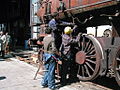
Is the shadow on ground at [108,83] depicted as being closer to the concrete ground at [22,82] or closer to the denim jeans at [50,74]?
the concrete ground at [22,82]

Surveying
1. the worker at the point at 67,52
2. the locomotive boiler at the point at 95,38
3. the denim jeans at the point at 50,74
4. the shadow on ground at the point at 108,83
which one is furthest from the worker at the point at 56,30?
the shadow on ground at the point at 108,83

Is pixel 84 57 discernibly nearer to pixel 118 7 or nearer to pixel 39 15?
pixel 118 7

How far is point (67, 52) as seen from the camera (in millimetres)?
7617

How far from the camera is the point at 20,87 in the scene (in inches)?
287

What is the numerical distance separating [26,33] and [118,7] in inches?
709

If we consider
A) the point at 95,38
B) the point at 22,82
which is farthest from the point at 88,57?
the point at 22,82

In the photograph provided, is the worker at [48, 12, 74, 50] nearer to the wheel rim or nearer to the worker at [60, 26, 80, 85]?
the worker at [60, 26, 80, 85]

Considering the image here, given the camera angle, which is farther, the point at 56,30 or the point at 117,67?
the point at 56,30

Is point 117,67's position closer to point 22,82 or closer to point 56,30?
point 56,30

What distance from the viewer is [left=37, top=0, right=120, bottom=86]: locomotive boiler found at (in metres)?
6.33

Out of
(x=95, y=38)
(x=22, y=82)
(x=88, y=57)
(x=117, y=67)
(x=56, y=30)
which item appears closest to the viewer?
(x=117, y=67)

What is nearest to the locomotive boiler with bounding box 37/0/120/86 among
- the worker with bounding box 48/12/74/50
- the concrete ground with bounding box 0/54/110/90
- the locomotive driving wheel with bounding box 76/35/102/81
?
the locomotive driving wheel with bounding box 76/35/102/81

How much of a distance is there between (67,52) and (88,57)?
77 cm

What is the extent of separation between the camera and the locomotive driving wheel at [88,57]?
6812mm
